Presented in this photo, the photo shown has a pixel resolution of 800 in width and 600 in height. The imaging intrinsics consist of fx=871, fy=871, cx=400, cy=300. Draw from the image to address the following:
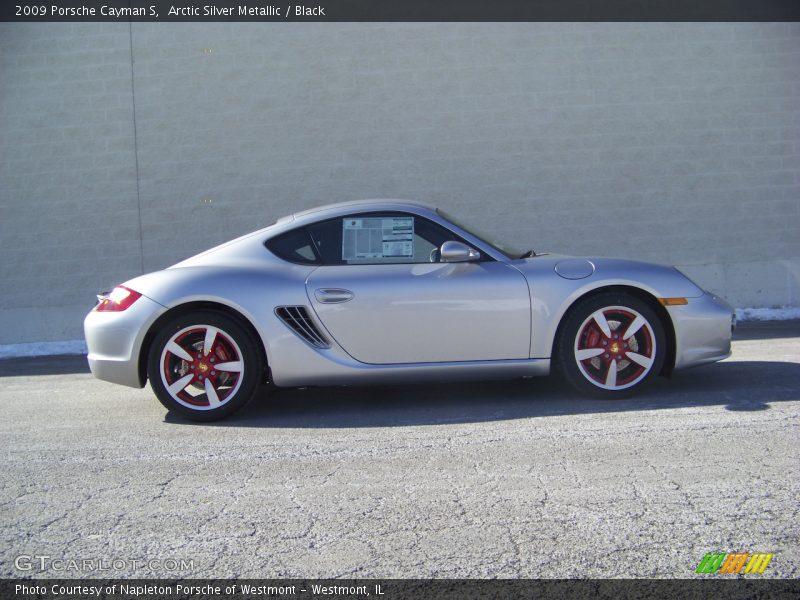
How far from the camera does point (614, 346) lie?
214 inches

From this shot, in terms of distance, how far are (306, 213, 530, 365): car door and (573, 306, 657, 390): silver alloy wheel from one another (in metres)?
0.39

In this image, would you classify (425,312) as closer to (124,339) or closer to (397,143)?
(124,339)

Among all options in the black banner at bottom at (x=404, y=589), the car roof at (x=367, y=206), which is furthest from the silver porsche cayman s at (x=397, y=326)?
the black banner at bottom at (x=404, y=589)

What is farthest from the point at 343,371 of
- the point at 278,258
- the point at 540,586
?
the point at 540,586

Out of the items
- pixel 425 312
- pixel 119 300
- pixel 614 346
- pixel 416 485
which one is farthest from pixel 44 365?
pixel 416 485

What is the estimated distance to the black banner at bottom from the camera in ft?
9.10

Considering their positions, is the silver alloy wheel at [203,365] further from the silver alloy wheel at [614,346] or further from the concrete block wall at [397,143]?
the concrete block wall at [397,143]

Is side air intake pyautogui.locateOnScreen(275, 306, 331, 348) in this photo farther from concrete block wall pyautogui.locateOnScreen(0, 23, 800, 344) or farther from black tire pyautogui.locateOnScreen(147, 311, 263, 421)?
concrete block wall pyautogui.locateOnScreen(0, 23, 800, 344)

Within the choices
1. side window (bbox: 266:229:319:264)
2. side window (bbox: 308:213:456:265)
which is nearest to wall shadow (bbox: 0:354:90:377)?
side window (bbox: 266:229:319:264)

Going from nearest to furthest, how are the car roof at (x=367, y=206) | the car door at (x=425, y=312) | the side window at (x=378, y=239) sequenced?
the car door at (x=425, y=312) < the side window at (x=378, y=239) < the car roof at (x=367, y=206)

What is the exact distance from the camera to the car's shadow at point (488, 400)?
5.23m

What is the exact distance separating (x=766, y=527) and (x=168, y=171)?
884 cm
